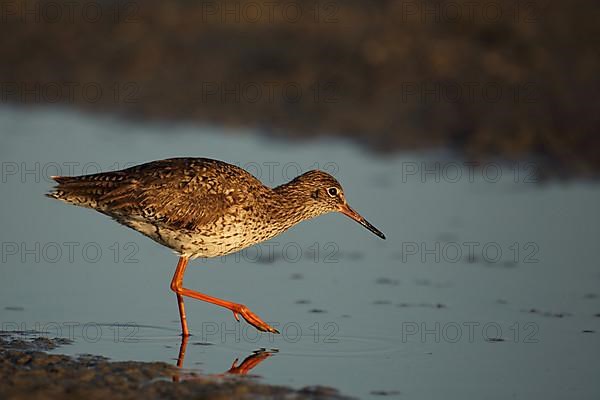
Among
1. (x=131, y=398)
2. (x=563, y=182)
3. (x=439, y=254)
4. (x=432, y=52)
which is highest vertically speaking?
(x=432, y=52)

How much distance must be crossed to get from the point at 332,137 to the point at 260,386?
290 inches

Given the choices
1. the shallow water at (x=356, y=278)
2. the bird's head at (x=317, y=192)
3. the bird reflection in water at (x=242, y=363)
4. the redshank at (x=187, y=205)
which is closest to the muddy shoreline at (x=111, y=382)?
the bird reflection in water at (x=242, y=363)

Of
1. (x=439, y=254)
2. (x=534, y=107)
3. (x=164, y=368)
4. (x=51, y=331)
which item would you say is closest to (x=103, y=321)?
(x=51, y=331)

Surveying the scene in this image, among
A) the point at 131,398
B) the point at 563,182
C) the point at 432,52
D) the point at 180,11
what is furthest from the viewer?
the point at 180,11

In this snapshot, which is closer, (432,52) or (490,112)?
(490,112)

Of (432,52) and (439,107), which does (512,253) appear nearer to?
(439,107)

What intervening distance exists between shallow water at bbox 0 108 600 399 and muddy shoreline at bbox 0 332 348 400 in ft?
0.94

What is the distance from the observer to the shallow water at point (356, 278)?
8.06m

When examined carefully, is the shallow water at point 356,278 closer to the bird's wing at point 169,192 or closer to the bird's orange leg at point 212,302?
the bird's orange leg at point 212,302

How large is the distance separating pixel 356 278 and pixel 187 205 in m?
2.05

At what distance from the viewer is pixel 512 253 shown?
35.3 feet

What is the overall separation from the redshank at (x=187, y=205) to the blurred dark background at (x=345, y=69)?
495cm

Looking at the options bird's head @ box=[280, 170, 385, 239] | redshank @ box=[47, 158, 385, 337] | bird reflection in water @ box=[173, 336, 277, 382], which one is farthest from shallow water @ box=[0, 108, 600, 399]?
bird's head @ box=[280, 170, 385, 239]

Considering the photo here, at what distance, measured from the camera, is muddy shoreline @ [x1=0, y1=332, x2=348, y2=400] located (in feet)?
22.7
